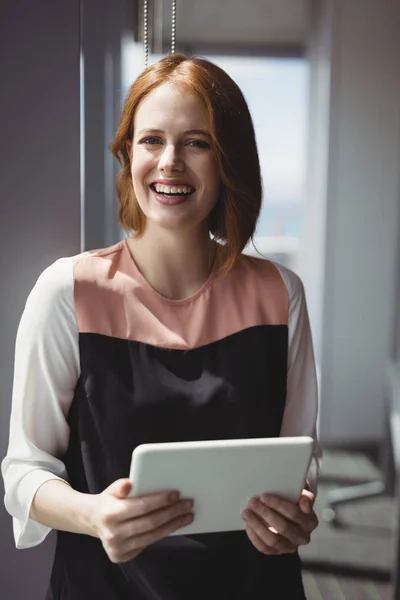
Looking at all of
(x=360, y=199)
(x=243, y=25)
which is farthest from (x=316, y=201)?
(x=243, y=25)

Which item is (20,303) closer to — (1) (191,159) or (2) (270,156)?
(1) (191,159)

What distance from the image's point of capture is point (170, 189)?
32.4 inches

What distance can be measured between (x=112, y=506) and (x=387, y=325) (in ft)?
7.34

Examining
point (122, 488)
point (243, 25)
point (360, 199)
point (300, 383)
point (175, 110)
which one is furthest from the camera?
point (360, 199)

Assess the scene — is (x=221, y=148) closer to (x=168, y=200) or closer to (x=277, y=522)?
(x=168, y=200)

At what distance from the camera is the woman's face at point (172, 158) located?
2.69 feet

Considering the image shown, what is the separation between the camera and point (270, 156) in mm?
2467

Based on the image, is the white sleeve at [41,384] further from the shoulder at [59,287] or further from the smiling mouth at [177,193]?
the smiling mouth at [177,193]

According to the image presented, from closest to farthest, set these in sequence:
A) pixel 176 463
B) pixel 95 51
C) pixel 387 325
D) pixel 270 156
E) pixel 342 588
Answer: pixel 176 463
pixel 95 51
pixel 342 588
pixel 270 156
pixel 387 325

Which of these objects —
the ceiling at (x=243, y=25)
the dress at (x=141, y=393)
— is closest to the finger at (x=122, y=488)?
the dress at (x=141, y=393)

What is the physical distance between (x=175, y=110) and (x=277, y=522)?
0.49 metres

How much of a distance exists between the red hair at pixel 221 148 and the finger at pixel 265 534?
320 mm

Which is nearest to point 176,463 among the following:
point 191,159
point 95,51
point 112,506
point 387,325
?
point 112,506

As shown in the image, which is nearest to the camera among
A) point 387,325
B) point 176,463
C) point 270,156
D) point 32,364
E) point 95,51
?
point 176,463
